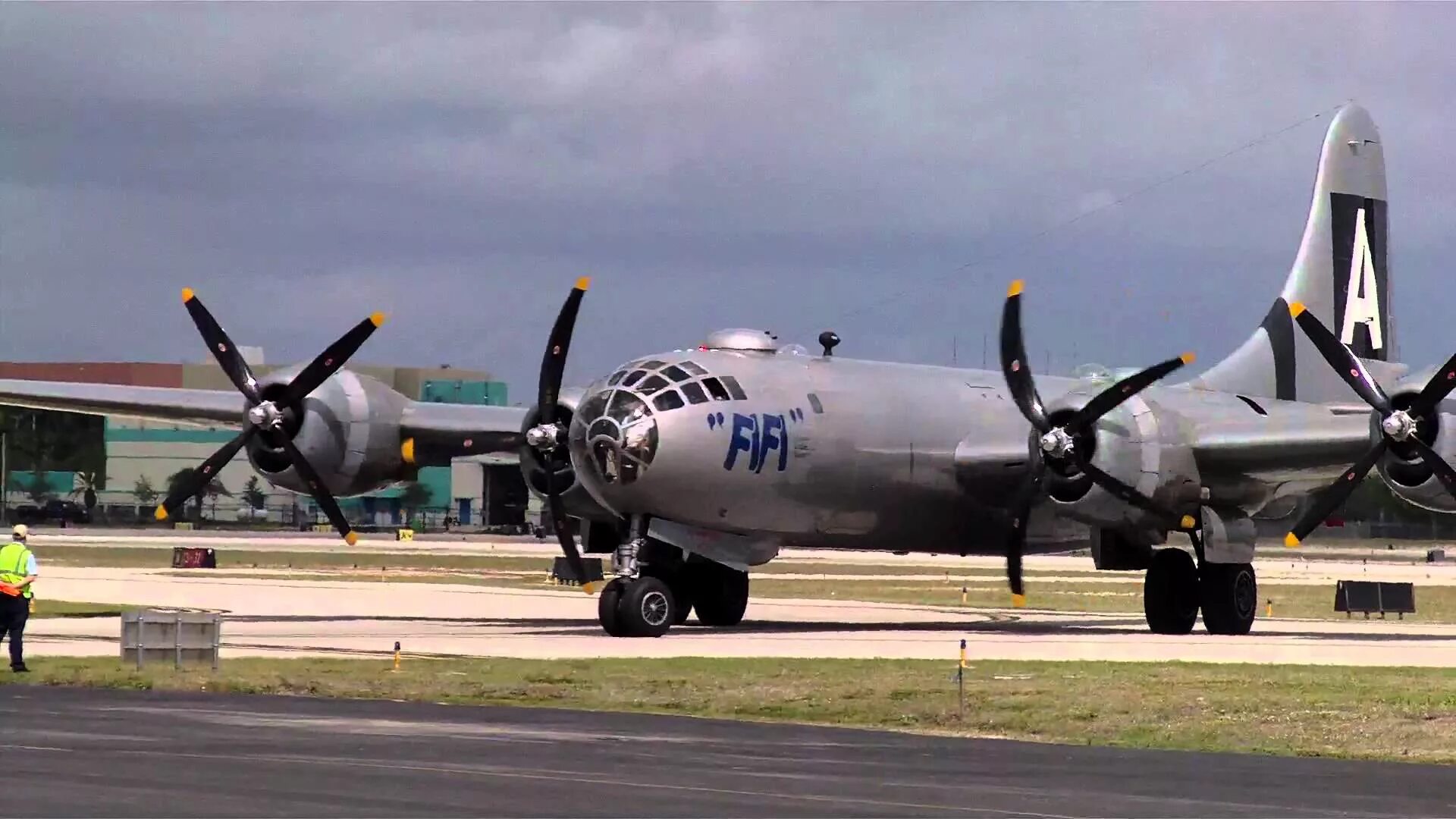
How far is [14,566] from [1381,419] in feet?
70.0

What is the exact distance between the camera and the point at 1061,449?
122 feet

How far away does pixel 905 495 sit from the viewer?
39.2 metres

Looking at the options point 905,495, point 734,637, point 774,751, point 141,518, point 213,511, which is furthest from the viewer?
point 213,511

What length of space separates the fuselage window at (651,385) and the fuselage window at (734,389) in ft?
3.80

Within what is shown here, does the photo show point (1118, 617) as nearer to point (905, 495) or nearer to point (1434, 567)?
point (905, 495)

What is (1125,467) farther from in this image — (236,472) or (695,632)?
(236,472)

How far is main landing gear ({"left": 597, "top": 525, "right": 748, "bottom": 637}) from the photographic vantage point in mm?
35531

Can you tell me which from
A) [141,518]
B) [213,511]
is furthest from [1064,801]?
[213,511]

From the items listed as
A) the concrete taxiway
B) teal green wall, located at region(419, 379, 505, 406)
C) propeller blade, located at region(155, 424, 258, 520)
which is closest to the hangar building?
teal green wall, located at region(419, 379, 505, 406)

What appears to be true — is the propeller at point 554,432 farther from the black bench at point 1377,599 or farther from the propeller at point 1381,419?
the black bench at point 1377,599

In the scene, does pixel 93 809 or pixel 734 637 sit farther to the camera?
pixel 734 637

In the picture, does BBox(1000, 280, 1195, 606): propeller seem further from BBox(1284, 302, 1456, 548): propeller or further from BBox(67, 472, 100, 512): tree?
BBox(67, 472, 100, 512): tree

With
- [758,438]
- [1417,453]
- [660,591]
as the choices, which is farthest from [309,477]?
[1417,453]

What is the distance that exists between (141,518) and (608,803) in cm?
12503
